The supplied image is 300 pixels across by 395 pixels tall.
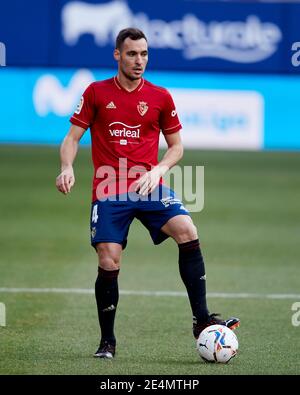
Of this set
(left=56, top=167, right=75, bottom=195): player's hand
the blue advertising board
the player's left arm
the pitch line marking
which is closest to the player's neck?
the player's left arm

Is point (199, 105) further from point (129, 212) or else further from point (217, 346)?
point (217, 346)

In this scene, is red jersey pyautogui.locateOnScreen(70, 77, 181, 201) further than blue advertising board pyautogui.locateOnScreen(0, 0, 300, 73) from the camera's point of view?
No

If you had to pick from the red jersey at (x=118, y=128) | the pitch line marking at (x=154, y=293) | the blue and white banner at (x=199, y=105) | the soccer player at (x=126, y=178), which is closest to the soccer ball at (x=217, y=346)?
the soccer player at (x=126, y=178)

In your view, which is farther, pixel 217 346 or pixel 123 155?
pixel 123 155

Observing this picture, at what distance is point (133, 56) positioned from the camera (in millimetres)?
8508

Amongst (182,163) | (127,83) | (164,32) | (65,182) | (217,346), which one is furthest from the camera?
(164,32)

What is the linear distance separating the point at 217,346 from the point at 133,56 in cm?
234

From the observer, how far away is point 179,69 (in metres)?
24.8

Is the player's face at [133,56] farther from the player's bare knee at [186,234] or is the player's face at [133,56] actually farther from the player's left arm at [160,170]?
the player's bare knee at [186,234]

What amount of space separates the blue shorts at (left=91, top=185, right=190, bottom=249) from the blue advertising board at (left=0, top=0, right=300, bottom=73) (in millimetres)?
16518

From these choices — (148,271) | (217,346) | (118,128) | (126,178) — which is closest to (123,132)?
(118,128)

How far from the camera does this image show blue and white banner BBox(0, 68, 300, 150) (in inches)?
955

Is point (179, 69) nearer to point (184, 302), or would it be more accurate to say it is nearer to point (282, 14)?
point (282, 14)

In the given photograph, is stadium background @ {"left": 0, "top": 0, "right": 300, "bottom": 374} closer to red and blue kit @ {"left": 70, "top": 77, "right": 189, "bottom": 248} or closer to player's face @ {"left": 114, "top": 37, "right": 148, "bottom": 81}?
red and blue kit @ {"left": 70, "top": 77, "right": 189, "bottom": 248}
